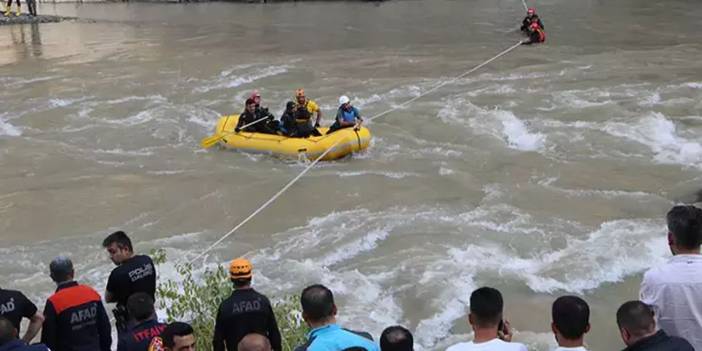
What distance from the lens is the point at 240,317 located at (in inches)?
160

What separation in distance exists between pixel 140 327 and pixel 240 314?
1.80 ft

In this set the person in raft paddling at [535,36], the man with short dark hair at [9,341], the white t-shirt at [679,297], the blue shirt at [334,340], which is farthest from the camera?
the person in raft paddling at [535,36]

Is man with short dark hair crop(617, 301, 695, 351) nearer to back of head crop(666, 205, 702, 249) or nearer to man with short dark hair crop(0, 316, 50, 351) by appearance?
back of head crop(666, 205, 702, 249)

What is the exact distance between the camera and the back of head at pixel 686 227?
3.41 m

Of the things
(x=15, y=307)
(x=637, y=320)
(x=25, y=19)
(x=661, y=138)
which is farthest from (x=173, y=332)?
(x=25, y=19)

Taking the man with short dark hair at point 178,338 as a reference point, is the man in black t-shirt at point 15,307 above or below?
below

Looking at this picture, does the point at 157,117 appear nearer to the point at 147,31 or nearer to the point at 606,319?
the point at 606,319

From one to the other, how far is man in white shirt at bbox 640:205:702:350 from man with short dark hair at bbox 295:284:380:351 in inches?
53.7

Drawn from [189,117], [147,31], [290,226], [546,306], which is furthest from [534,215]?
[147,31]

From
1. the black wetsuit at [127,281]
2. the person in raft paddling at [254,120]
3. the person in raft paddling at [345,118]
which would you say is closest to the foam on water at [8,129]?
the person in raft paddling at [254,120]

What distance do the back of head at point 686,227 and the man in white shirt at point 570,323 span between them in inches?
30.7

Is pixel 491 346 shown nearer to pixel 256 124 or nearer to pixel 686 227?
pixel 686 227

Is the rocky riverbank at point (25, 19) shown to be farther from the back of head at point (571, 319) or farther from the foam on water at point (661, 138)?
the back of head at point (571, 319)

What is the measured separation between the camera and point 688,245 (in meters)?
3.45
